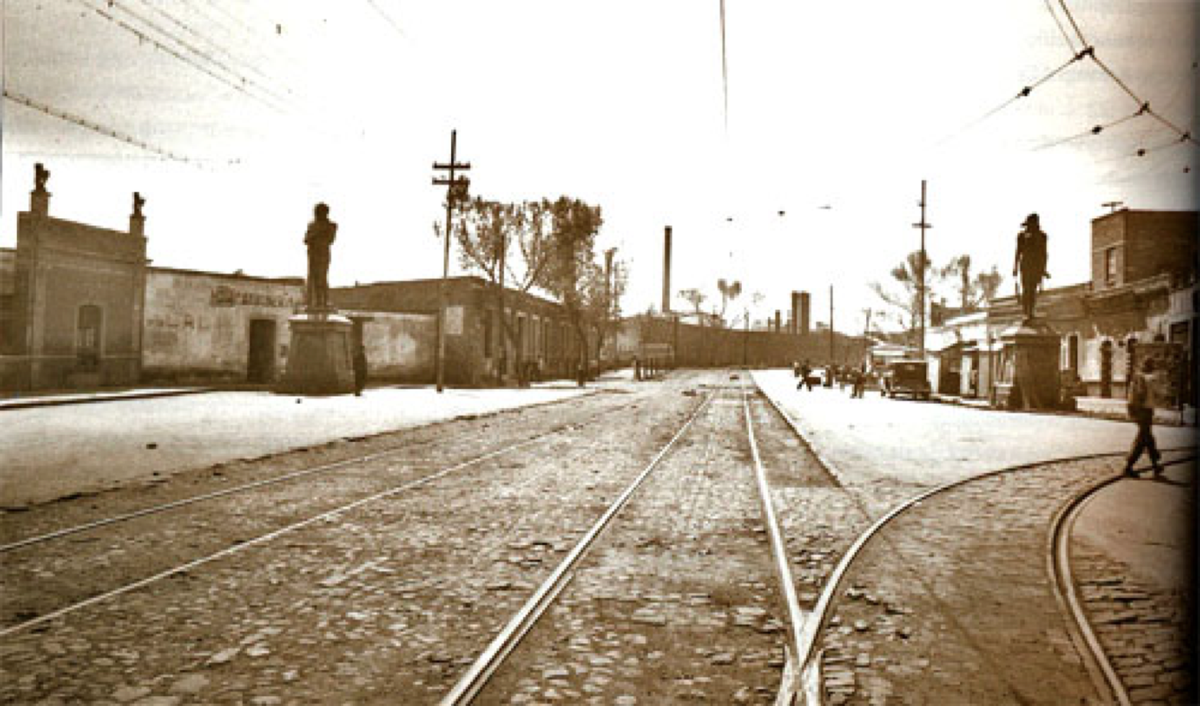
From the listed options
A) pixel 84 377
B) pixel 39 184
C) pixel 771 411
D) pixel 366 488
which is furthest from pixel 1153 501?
pixel 39 184

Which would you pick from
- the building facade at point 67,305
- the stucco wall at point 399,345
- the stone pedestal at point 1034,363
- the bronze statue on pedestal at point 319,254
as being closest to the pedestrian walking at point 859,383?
the stone pedestal at point 1034,363

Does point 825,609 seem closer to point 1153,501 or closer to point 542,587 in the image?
point 542,587

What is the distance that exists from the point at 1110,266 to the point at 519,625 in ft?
124

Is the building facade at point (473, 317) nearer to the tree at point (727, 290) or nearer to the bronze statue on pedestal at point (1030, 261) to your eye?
the bronze statue on pedestal at point (1030, 261)

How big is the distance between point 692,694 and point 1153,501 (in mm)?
6797

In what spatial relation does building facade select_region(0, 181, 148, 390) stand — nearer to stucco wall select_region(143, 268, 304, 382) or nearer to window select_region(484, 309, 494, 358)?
stucco wall select_region(143, 268, 304, 382)

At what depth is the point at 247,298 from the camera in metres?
29.4

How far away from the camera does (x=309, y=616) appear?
3764 millimetres

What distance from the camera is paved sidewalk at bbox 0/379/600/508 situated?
26.2ft

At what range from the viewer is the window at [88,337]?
23.7 m

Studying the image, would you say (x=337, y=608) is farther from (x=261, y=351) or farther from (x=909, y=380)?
(x=909, y=380)

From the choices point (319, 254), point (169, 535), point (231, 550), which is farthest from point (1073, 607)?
point (319, 254)

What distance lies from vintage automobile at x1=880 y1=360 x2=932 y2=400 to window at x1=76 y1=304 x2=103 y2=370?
2960 centimetres

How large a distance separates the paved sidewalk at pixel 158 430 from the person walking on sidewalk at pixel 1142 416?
1083 cm
